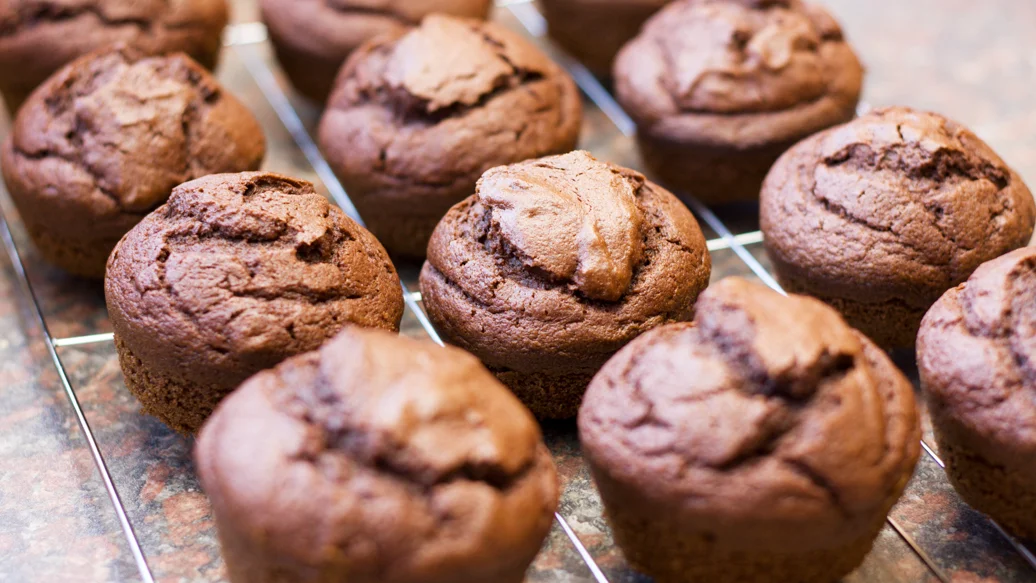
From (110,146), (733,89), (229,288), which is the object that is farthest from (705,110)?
(110,146)

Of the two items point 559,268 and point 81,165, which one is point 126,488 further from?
point 559,268

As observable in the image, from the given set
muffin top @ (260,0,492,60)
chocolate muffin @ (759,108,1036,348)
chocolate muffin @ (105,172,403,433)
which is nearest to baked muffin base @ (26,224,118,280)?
chocolate muffin @ (105,172,403,433)

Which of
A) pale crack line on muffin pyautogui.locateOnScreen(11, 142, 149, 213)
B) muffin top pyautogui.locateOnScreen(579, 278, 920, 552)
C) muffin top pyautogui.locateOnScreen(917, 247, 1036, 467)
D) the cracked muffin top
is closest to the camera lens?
muffin top pyautogui.locateOnScreen(579, 278, 920, 552)

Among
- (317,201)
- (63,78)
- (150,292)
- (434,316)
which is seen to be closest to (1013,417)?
(434,316)

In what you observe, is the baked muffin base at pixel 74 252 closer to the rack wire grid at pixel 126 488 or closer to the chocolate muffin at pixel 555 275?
the rack wire grid at pixel 126 488

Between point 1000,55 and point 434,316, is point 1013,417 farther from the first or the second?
point 1000,55

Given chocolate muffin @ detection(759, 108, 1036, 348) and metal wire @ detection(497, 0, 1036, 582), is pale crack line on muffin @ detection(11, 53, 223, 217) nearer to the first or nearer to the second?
metal wire @ detection(497, 0, 1036, 582)
